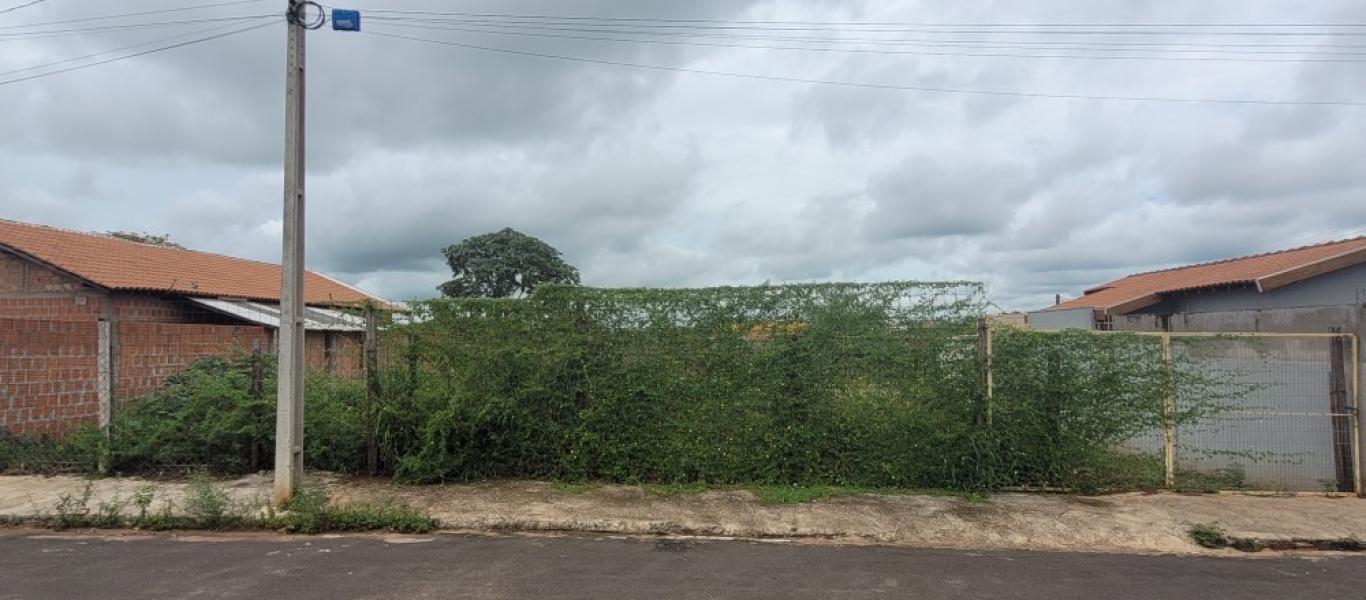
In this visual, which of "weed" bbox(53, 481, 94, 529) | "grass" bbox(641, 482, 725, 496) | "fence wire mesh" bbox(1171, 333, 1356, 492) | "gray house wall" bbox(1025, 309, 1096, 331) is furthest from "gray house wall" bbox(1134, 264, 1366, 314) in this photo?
"weed" bbox(53, 481, 94, 529)

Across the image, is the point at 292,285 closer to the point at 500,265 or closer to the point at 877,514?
the point at 877,514

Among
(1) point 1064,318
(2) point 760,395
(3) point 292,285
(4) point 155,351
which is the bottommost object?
(2) point 760,395

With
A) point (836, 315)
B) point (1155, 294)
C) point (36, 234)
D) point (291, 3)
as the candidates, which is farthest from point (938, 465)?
point (36, 234)

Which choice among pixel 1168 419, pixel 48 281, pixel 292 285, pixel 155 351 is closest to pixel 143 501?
pixel 292 285

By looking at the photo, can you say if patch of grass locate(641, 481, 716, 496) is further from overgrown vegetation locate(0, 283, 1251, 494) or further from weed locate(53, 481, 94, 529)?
weed locate(53, 481, 94, 529)

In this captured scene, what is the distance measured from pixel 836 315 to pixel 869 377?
76cm

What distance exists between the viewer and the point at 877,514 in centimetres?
652

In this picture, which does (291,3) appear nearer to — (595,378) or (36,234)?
(595,378)

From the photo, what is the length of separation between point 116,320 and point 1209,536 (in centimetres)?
1241

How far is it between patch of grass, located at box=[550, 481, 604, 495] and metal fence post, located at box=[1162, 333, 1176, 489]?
6.14 m

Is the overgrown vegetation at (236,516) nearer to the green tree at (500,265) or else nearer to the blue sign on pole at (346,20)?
the blue sign on pole at (346,20)

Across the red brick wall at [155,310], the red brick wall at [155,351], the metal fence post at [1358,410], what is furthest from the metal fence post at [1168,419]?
the red brick wall at [155,310]

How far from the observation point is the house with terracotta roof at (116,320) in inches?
328

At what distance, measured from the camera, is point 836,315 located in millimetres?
7398
